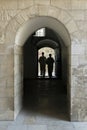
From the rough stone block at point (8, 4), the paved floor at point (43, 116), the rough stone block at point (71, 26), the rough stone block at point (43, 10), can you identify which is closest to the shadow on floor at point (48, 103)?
the paved floor at point (43, 116)

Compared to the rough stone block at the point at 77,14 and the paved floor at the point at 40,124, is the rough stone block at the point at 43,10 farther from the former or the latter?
the paved floor at the point at 40,124

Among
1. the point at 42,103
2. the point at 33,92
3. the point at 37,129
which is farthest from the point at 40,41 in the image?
the point at 37,129

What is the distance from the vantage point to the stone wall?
5289 mm

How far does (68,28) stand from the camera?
5.29 metres

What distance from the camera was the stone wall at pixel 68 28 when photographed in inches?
208

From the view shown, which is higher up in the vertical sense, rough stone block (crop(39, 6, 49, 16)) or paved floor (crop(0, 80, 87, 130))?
rough stone block (crop(39, 6, 49, 16))

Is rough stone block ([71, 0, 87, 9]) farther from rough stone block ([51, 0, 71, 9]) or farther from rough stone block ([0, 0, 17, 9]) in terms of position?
rough stone block ([0, 0, 17, 9])

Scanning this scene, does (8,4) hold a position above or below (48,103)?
above

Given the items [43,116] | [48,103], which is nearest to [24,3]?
[43,116]

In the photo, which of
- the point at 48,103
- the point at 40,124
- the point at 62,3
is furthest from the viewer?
the point at 48,103

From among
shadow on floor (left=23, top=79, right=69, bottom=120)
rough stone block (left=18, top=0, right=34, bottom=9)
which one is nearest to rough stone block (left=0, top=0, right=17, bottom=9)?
rough stone block (left=18, top=0, right=34, bottom=9)

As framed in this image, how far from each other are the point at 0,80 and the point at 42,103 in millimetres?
2194

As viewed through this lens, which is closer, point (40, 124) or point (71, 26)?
point (40, 124)

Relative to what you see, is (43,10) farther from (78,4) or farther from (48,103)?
(48,103)
